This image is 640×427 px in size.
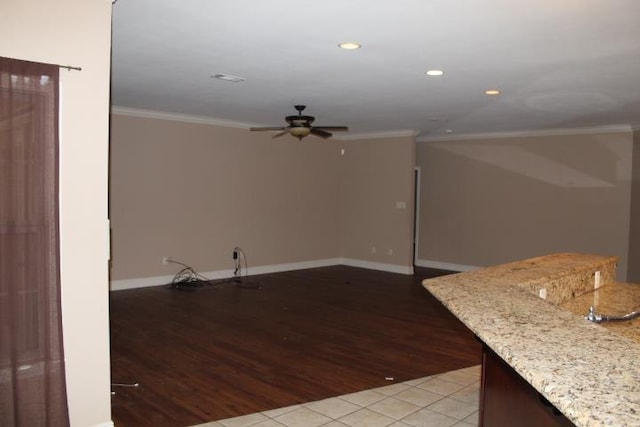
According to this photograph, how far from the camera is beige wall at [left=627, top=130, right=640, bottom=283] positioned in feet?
24.1

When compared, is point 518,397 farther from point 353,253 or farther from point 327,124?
point 353,253

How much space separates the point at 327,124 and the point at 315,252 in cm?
262

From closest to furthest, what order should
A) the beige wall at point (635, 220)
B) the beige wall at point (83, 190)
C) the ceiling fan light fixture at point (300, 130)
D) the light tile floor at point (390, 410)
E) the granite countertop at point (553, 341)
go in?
the granite countertop at point (553, 341)
the beige wall at point (83, 190)
the light tile floor at point (390, 410)
the ceiling fan light fixture at point (300, 130)
the beige wall at point (635, 220)

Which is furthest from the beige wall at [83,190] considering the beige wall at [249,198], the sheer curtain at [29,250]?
the beige wall at [249,198]

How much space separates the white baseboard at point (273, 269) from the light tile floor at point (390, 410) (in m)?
4.41

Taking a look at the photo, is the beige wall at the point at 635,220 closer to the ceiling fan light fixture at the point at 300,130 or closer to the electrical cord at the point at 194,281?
the ceiling fan light fixture at the point at 300,130

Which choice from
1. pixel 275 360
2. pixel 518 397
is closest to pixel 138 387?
pixel 275 360

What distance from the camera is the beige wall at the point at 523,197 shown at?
769 centimetres

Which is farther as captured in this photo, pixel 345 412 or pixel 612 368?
pixel 345 412

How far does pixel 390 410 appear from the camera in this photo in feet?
11.0

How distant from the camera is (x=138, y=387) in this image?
3.74 m

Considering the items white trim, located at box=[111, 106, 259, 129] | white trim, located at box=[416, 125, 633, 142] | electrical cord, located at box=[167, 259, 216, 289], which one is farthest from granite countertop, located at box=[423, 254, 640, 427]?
white trim, located at box=[416, 125, 633, 142]

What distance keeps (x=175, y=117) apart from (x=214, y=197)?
4.49ft

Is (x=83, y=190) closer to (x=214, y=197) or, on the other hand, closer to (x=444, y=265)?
(x=214, y=197)
